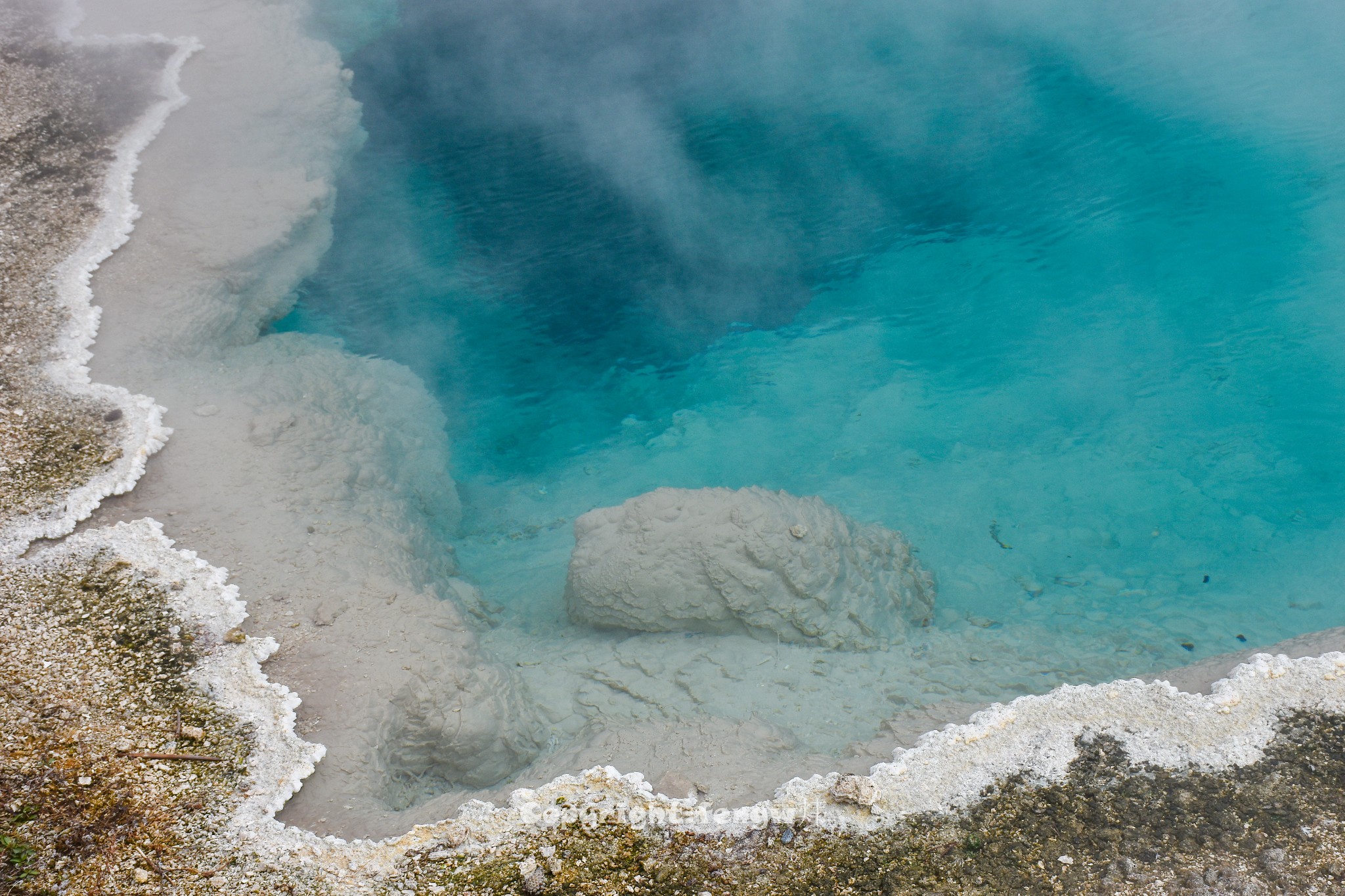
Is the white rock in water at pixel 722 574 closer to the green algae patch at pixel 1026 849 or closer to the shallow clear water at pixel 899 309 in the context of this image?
the shallow clear water at pixel 899 309

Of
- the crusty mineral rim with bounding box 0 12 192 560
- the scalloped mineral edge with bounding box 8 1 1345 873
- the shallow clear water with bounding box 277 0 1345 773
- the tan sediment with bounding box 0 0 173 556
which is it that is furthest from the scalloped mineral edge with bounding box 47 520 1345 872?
the tan sediment with bounding box 0 0 173 556

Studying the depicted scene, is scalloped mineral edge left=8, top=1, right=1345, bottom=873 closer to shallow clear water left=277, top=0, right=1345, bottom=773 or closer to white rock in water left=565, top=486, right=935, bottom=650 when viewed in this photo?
shallow clear water left=277, top=0, right=1345, bottom=773

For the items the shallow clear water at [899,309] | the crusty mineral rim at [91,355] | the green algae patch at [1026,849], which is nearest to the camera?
the green algae patch at [1026,849]

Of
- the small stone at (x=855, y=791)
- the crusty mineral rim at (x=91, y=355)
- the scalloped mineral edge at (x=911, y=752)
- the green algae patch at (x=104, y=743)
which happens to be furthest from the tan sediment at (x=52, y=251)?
the small stone at (x=855, y=791)

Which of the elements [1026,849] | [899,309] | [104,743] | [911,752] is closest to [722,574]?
[911,752]

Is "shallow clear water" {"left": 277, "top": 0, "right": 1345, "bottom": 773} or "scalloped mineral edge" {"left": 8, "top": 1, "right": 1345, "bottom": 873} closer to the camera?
"scalloped mineral edge" {"left": 8, "top": 1, "right": 1345, "bottom": 873}

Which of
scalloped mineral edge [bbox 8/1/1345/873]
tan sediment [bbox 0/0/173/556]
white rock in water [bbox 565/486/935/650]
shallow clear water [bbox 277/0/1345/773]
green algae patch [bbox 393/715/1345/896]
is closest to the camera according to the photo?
green algae patch [bbox 393/715/1345/896]
